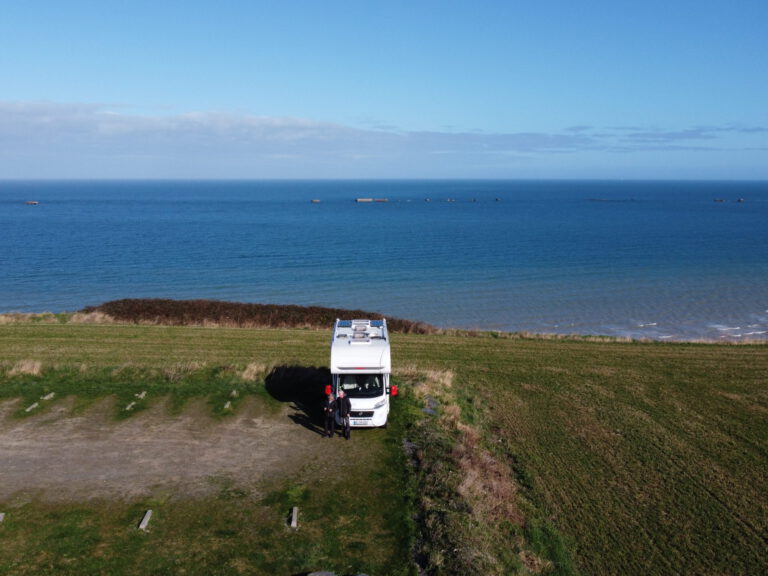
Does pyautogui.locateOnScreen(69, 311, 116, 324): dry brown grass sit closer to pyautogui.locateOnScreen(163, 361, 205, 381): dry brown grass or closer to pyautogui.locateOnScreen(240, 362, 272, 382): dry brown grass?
pyautogui.locateOnScreen(163, 361, 205, 381): dry brown grass

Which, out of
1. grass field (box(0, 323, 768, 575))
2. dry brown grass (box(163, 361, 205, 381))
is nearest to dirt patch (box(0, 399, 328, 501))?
grass field (box(0, 323, 768, 575))

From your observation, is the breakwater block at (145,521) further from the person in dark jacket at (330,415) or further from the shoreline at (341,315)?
the shoreline at (341,315)

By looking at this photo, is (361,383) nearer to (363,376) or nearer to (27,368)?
A: (363,376)

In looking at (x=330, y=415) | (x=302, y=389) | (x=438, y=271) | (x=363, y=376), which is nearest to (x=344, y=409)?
(x=330, y=415)

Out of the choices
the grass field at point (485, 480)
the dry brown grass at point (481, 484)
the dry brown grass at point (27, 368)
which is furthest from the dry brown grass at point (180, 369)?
the dry brown grass at point (481, 484)

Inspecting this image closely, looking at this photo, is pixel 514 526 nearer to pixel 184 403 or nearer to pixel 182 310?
pixel 184 403

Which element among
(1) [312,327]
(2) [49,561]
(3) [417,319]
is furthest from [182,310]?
(2) [49,561]
